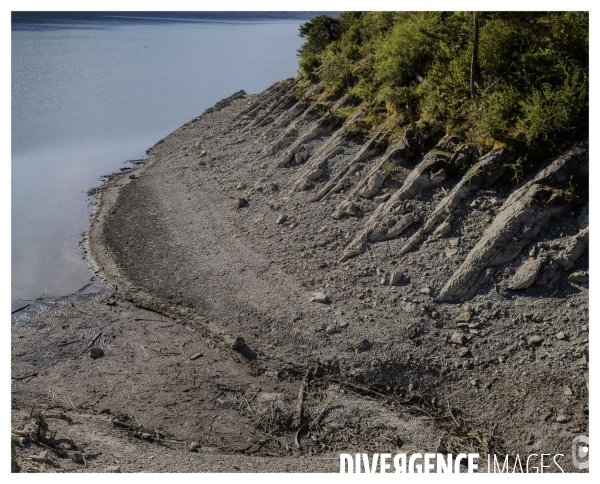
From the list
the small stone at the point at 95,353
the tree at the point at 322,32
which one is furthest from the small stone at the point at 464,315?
the tree at the point at 322,32

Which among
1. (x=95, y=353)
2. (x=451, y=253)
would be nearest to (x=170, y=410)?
(x=95, y=353)

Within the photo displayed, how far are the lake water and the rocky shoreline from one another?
2992 millimetres

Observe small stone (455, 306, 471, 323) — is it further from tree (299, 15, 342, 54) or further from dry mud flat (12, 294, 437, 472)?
tree (299, 15, 342, 54)

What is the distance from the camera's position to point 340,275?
2141cm

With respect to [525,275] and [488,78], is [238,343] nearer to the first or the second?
[525,275]

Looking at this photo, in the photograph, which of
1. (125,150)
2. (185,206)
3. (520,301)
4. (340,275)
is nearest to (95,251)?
(185,206)

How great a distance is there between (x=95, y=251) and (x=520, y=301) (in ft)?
64.7

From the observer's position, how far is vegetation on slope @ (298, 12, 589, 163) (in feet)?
65.6

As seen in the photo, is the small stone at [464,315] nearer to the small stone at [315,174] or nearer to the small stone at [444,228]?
the small stone at [444,228]

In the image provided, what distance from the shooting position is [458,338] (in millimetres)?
17875

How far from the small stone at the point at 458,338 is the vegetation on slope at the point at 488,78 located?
7.58 meters

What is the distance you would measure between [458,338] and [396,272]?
3602 mm

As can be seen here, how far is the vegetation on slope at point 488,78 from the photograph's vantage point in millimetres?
20000
